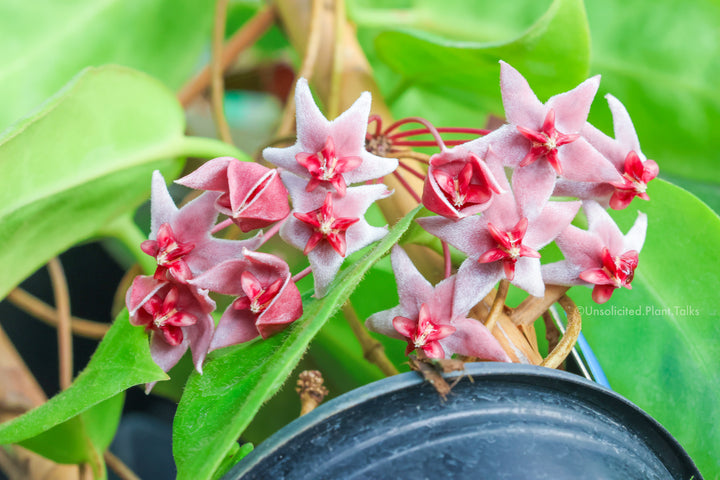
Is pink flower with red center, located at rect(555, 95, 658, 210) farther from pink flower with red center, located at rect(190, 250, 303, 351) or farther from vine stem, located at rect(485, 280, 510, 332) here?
pink flower with red center, located at rect(190, 250, 303, 351)

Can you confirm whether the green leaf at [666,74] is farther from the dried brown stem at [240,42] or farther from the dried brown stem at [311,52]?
the dried brown stem at [240,42]

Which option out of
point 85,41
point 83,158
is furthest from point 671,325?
point 85,41

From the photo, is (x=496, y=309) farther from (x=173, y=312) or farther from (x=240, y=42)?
(x=240, y=42)

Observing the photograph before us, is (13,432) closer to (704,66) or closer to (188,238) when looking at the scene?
(188,238)

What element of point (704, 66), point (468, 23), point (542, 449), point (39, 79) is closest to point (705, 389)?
point (542, 449)

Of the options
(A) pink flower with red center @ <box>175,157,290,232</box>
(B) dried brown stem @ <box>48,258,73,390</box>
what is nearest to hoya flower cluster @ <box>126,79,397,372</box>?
(A) pink flower with red center @ <box>175,157,290,232</box>

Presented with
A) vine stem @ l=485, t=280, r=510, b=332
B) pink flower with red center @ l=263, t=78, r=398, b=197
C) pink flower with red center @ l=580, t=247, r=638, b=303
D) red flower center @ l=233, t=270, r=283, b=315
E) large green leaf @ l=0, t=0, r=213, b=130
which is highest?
large green leaf @ l=0, t=0, r=213, b=130
